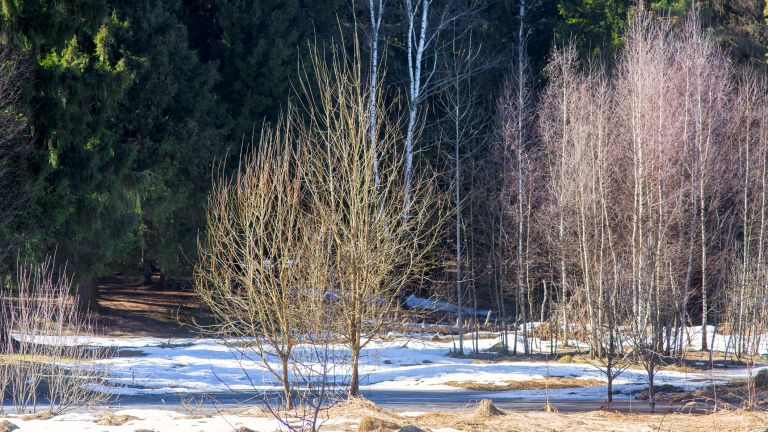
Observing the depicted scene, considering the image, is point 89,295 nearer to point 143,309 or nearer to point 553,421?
point 143,309

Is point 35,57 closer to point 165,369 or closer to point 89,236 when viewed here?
point 89,236

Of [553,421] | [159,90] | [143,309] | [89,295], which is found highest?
[159,90]

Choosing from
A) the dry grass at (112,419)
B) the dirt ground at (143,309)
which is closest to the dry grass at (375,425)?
the dry grass at (112,419)

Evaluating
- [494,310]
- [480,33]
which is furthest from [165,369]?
[480,33]

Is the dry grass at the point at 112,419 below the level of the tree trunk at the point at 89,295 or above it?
below

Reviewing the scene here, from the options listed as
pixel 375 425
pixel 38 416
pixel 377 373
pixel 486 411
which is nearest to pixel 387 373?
pixel 377 373

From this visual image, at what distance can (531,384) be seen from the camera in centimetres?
1795

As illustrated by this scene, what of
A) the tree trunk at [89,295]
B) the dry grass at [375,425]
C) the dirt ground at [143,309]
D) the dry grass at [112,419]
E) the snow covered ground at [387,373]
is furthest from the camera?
the tree trunk at [89,295]

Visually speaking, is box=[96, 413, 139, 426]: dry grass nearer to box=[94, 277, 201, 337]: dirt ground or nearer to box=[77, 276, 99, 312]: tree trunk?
box=[94, 277, 201, 337]: dirt ground

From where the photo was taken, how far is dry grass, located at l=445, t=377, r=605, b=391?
17562 mm

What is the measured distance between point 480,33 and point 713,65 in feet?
33.7

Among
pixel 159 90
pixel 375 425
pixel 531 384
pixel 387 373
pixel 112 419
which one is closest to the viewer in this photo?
pixel 375 425

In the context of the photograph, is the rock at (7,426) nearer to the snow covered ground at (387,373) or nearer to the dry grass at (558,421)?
the dry grass at (558,421)

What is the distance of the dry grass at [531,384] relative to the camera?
1756 cm
